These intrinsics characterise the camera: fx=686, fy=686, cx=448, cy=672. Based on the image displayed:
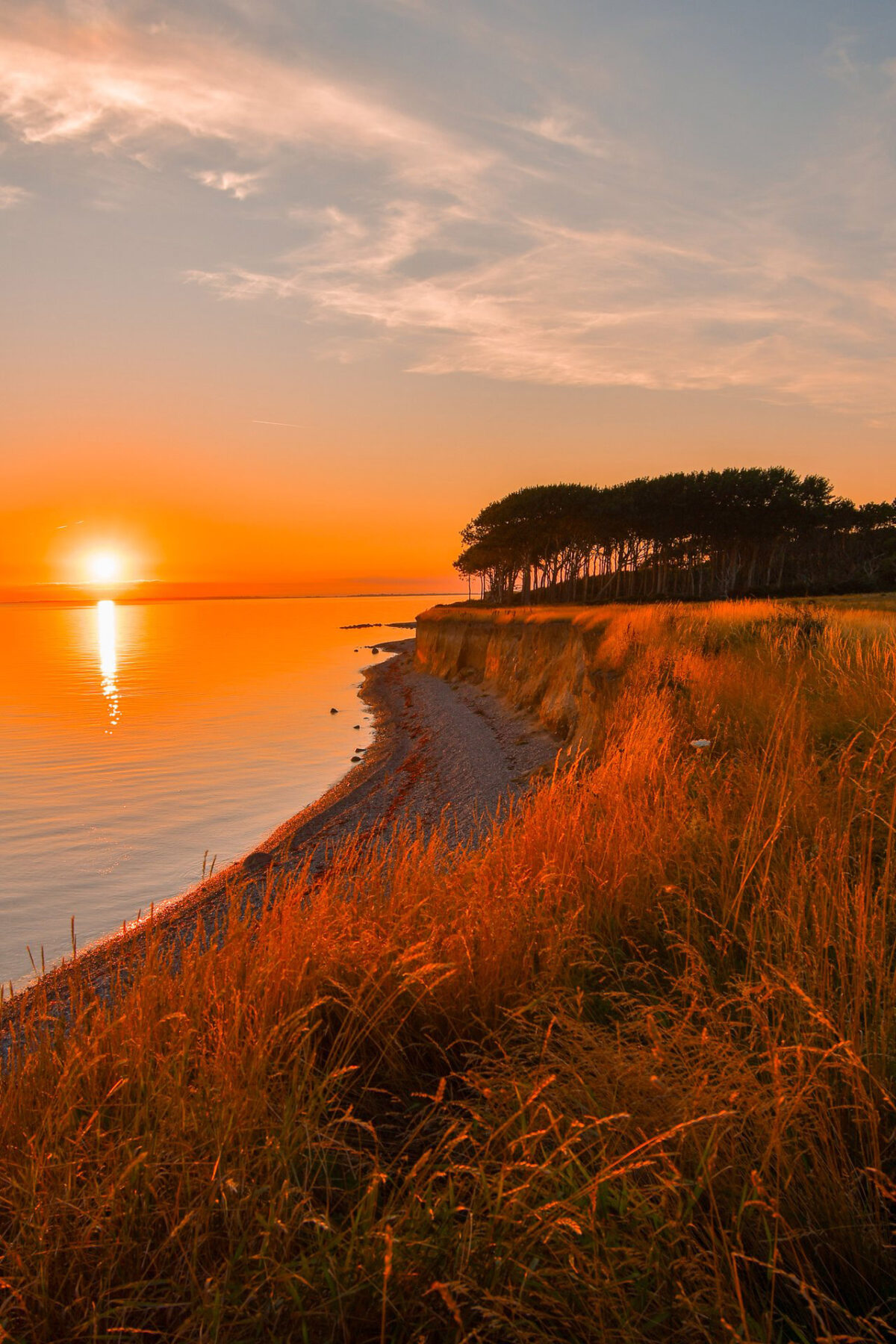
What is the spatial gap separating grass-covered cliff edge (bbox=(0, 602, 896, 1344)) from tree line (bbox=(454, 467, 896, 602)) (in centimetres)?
5354

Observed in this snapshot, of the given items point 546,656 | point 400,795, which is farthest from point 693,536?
point 400,795

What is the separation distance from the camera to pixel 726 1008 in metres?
3.12

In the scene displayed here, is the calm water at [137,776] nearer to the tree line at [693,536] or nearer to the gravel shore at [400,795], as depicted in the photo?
the gravel shore at [400,795]

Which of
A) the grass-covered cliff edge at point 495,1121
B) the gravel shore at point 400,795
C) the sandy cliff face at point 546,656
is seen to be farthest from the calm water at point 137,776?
the grass-covered cliff edge at point 495,1121

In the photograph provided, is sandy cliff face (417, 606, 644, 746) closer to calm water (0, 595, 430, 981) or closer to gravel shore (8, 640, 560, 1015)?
gravel shore (8, 640, 560, 1015)

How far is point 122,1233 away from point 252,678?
5143 centimetres

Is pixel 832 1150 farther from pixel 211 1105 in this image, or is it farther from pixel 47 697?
pixel 47 697

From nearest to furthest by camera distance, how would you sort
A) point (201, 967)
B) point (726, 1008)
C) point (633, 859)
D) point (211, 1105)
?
point (211, 1105) → point (726, 1008) → point (201, 967) → point (633, 859)

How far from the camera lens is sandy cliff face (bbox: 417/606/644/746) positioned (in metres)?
17.0

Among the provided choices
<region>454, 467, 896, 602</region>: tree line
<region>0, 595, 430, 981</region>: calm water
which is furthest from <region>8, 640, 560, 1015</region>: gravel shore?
<region>454, 467, 896, 602</region>: tree line

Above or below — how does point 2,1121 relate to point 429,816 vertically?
above

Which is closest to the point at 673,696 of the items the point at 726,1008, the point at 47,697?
the point at 726,1008

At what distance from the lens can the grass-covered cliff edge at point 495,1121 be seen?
1836mm

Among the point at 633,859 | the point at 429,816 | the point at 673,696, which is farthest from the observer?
the point at 429,816
